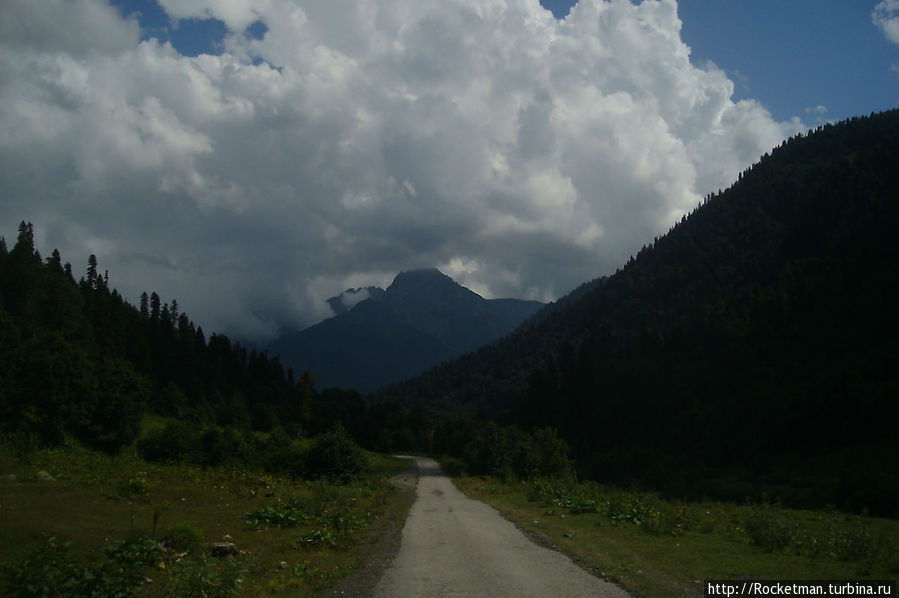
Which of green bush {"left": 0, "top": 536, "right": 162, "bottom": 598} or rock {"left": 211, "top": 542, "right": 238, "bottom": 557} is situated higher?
green bush {"left": 0, "top": 536, "right": 162, "bottom": 598}

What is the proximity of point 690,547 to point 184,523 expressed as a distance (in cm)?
1590

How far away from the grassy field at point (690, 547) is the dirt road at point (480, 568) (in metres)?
0.88

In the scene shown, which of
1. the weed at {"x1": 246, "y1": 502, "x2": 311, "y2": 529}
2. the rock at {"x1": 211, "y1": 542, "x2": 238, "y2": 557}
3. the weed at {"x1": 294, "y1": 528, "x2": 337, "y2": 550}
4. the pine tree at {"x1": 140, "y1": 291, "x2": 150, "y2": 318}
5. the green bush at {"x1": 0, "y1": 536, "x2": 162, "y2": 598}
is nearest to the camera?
the green bush at {"x1": 0, "y1": 536, "x2": 162, "y2": 598}

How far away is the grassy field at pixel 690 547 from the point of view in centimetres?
1374

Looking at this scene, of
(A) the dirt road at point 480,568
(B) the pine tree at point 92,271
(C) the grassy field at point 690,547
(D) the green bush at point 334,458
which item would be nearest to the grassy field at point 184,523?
(A) the dirt road at point 480,568

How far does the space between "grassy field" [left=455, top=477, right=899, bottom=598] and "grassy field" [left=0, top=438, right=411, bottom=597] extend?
7.53 meters

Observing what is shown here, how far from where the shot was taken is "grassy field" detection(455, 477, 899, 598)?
45.1ft

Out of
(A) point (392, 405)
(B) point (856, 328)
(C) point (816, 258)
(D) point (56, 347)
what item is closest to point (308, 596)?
(D) point (56, 347)

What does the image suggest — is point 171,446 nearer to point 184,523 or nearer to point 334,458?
point 334,458

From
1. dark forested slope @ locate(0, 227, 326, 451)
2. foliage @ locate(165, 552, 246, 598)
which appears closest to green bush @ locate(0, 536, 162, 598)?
foliage @ locate(165, 552, 246, 598)

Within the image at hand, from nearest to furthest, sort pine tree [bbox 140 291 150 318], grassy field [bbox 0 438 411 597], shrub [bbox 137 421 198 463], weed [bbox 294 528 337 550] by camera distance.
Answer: grassy field [bbox 0 438 411 597], weed [bbox 294 528 337 550], shrub [bbox 137 421 198 463], pine tree [bbox 140 291 150 318]

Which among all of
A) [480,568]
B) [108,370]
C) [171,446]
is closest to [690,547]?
[480,568]

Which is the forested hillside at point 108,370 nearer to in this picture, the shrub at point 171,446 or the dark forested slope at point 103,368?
the dark forested slope at point 103,368

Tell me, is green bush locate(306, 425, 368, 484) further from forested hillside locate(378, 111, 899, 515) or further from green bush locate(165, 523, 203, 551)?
green bush locate(165, 523, 203, 551)
